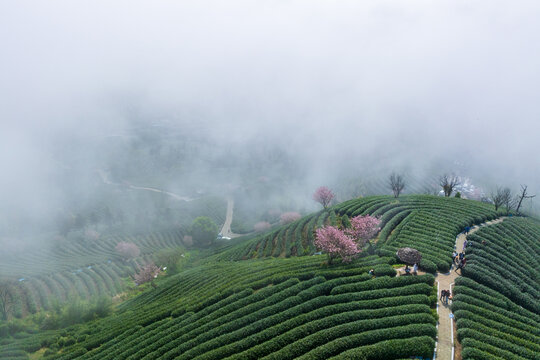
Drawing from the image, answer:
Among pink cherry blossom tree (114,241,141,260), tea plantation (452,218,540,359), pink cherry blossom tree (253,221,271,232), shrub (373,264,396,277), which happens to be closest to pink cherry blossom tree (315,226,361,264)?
shrub (373,264,396,277)

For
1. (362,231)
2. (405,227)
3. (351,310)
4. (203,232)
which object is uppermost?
(362,231)

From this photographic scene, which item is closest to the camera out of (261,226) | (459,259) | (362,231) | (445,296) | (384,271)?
(445,296)

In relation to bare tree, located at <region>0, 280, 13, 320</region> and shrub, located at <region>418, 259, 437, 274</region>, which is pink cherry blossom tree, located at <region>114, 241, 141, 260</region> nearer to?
bare tree, located at <region>0, 280, 13, 320</region>

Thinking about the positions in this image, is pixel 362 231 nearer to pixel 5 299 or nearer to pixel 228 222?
pixel 5 299

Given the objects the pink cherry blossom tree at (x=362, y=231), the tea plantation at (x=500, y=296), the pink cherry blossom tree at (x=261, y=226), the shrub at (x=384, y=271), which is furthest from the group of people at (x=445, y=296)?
the pink cherry blossom tree at (x=261, y=226)

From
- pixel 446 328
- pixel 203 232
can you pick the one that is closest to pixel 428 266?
pixel 446 328

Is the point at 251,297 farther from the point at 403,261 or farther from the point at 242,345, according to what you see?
the point at 403,261

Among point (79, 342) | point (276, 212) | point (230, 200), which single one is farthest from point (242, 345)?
point (230, 200)
